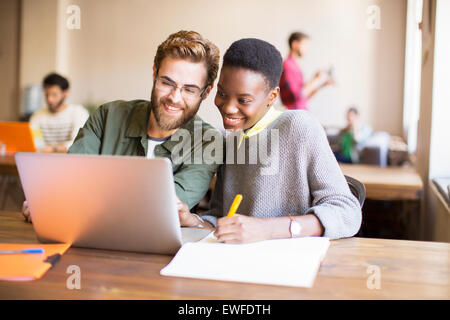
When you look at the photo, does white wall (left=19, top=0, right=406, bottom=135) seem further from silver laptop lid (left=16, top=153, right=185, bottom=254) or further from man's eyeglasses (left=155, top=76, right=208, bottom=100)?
silver laptop lid (left=16, top=153, right=185, bottom=254)

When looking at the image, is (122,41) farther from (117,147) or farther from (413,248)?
(413,248)

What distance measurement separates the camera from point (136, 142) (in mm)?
1530

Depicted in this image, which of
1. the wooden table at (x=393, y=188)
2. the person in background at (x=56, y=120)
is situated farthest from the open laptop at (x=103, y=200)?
Answer: the person in background at (x=56, y=120)

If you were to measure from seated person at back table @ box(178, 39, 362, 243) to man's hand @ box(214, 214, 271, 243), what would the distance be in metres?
0.13

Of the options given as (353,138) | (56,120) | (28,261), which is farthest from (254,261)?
(353,138)

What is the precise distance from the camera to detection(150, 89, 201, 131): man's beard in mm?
1437

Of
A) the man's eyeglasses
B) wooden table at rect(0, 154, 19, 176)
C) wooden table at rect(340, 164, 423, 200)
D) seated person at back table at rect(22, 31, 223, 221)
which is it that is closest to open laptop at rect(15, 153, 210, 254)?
seated person at back table at rect(22, 31, 223, 221)

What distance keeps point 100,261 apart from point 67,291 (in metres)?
0.16

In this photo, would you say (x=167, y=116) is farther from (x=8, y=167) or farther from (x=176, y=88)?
(x=8, y=167)

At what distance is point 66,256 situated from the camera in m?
0.99

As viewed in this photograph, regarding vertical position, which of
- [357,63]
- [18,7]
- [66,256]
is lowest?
[66,256]

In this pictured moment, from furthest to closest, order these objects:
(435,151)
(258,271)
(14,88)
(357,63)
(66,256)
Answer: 1. (14,88)
2. (357,63)
3. (435,151)
4. (66,256)
5. (258,271)

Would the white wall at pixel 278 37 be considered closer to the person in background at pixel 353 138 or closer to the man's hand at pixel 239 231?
the person in background at pixel 353 138

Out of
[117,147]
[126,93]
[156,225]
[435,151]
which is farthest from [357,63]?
[156,225]
